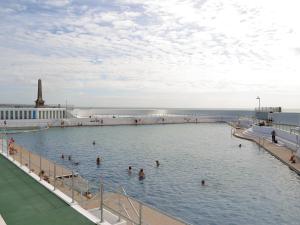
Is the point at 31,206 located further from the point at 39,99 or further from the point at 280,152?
the point at 39,99

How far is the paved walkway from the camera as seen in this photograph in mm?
9797

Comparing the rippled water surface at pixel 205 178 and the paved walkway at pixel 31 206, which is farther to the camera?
the rippled water surface at pixel 205 178

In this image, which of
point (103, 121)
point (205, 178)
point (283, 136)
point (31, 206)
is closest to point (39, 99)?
point (103, 121)

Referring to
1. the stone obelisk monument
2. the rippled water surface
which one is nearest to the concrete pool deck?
the rippled water surface

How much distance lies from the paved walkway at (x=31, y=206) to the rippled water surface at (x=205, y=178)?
28.0ft

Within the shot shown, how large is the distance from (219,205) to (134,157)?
18.2 meters

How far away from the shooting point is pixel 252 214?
1800 centimetres

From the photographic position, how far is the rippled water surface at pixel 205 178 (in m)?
18.4

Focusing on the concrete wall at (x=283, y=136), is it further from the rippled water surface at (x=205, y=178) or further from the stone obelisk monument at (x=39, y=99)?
the stone obelisk monument at (x=39, y=99)

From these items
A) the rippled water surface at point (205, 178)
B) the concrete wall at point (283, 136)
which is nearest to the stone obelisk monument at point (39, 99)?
the rippled water surface at point (205, 178)

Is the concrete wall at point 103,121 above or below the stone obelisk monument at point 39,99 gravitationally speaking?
below

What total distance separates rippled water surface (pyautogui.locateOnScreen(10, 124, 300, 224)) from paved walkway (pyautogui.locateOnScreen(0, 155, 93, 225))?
8.55 metres

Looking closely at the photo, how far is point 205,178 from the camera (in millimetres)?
26094

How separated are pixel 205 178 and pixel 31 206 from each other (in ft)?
57.9
